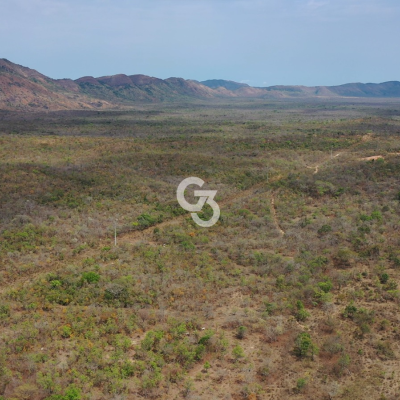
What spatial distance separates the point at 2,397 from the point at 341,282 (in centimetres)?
1410

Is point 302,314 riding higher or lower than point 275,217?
lower

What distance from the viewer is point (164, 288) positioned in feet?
53.7

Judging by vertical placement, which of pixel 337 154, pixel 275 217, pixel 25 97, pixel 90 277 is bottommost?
pixel 90 277

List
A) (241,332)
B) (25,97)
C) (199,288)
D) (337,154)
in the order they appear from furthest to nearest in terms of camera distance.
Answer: (25,97) < (337,154) < (199,288) < (241,332)

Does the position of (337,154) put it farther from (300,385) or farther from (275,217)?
(300,385)

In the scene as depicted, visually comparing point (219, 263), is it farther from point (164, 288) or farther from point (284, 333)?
point (284, 333)

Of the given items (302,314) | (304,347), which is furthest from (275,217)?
(304,347)

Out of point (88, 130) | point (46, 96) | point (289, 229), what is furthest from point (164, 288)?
point (46, 96)

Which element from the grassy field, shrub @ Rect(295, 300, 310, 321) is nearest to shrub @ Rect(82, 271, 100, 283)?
the grassy field

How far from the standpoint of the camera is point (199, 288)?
16641 millimetres

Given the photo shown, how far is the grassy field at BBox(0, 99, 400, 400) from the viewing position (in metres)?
11.2

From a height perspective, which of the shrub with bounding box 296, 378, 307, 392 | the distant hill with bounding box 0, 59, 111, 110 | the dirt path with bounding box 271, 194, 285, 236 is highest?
the distant hill with bounding box 0, 59, 111, 110

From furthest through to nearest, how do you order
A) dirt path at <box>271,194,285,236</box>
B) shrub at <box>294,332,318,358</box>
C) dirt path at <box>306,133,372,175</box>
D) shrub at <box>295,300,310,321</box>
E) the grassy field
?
dirt path at <box>306,133,372,175</box> → dirt path at <box>271,194,285,236</box> → shrub at <box>295,300,310,321</box> → shrub at <box>294,332,318,358</box> → the grassy field

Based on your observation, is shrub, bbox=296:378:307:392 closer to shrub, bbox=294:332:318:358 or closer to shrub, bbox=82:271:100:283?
shrub, bbox=294:332:318:358
